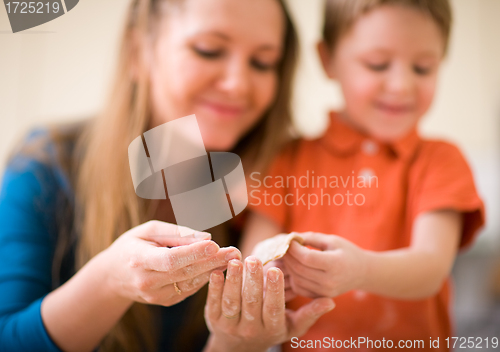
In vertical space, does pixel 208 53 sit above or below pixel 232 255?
above

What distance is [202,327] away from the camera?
524 millimetres

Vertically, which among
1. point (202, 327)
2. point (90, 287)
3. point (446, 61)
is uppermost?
point (446, 61)

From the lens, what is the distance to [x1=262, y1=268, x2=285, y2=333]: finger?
347 millimetres

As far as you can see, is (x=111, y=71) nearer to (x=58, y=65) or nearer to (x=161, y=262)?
(x=58, y=65)

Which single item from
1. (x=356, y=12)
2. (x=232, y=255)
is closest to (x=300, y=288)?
(x=232, y=255)

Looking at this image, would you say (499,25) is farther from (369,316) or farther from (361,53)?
(369,316)

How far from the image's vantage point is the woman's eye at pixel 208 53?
17.6 inches

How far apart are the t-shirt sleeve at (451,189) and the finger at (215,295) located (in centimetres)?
28

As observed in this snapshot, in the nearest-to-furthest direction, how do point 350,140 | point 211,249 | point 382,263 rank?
point 211,249
point 382,263
point 350,140

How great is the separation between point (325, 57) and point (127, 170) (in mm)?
317

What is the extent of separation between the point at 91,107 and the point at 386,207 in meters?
0.43

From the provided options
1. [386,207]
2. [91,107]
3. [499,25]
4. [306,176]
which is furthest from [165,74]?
[499,25]

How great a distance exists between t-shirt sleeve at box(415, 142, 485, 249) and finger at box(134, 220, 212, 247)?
300 mm

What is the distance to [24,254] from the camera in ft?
1.58
